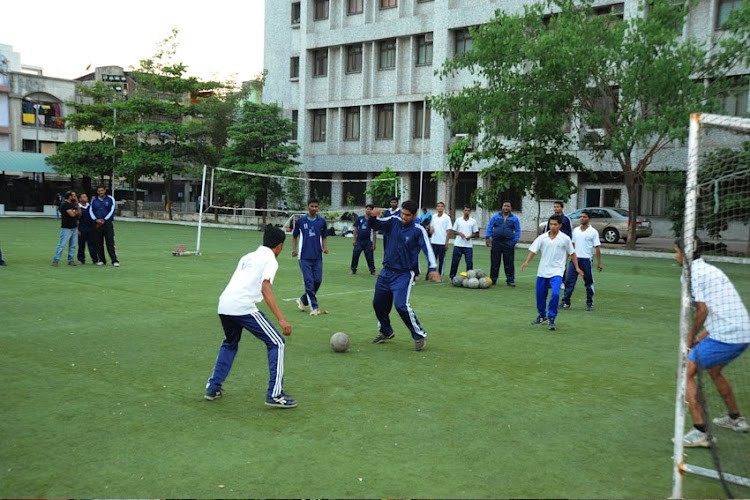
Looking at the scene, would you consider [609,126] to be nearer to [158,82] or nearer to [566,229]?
[566,229]

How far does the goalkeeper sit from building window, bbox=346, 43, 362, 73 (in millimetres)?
43355

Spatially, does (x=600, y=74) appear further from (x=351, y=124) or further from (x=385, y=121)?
(x=351, y=124)

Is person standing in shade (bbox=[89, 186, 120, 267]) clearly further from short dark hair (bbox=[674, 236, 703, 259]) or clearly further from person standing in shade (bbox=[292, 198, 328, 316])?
short dark hair (bbox=[674, 236, 703, 259])

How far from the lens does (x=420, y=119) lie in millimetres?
45531

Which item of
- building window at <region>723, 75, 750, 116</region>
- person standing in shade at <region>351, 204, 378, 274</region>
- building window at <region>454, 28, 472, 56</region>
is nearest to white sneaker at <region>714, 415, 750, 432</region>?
Result: person standing in shade at <region>351, 204, 378, 274</region>

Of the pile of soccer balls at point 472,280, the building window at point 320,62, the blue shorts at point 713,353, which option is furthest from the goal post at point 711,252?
the building window at point 320,62

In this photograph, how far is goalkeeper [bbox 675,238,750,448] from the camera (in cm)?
618

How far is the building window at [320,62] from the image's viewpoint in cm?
4967

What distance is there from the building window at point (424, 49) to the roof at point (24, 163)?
28.1 m

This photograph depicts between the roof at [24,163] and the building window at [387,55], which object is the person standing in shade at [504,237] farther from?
the roof at [24,163]

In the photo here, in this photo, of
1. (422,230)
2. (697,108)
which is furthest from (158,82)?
(422,230)

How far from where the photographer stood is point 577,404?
7.43 metres

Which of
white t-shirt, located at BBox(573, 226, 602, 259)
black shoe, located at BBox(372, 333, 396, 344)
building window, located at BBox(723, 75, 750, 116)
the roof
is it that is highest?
building window, located at BBox(723, 75, 750, 116)

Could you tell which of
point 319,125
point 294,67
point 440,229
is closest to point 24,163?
point 294,67
